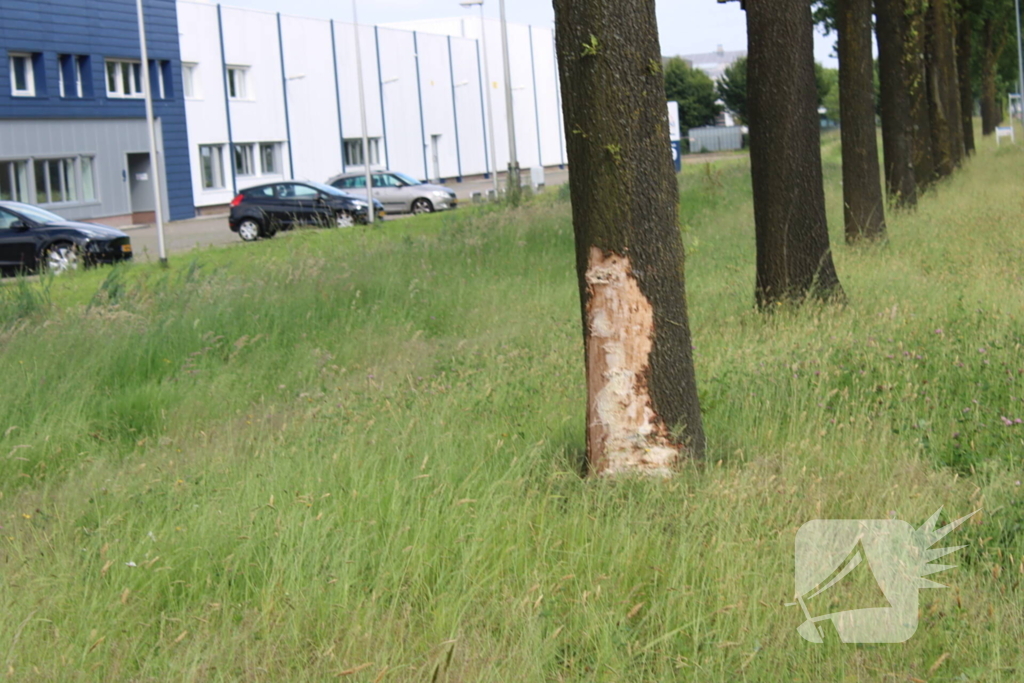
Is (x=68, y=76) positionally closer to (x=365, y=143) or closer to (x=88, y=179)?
(x=88, y=179)

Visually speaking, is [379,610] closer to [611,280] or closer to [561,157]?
[611,280]

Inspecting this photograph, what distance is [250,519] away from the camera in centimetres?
457

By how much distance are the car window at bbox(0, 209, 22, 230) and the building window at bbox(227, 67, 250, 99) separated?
28335 millimetres

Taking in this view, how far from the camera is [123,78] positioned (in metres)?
46.4

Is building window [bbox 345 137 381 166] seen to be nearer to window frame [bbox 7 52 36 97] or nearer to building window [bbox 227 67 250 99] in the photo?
building window [bbox 227 67 250 99]

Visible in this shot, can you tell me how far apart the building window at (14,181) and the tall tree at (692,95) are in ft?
209

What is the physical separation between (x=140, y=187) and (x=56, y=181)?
4844 mm

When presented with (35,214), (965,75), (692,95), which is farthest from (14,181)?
(692,95)

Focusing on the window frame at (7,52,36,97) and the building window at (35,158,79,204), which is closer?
the window frame at (7,52,36,97)

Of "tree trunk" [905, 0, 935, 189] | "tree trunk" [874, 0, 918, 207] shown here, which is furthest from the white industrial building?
"tree trunk" [874, 0, 918, 207]

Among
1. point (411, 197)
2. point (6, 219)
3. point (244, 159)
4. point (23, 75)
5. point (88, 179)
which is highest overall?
point (23, 75)

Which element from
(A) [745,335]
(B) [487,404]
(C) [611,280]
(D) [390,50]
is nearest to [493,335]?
(A) [745,335]

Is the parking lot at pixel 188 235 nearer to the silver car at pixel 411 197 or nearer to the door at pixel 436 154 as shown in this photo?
the silver car at pixel 411 197

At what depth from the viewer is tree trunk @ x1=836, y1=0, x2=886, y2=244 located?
13.6 meters
